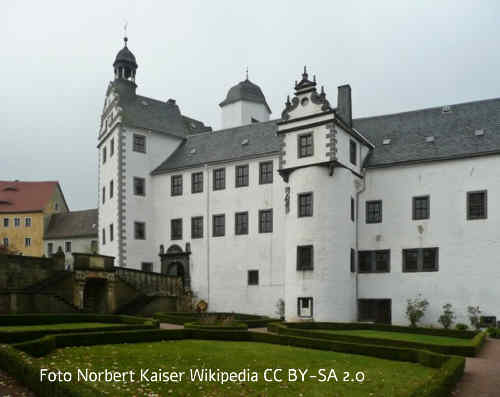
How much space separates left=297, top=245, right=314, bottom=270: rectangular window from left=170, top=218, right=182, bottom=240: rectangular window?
12.2 metres

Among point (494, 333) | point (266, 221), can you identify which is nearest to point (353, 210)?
point (266, 221)

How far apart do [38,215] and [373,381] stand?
60570 mm

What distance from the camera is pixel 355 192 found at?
35312 millimetres

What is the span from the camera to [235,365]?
1528cm

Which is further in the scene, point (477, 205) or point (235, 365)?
point (477, 205)

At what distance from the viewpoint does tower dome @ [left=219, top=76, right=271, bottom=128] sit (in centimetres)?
5462

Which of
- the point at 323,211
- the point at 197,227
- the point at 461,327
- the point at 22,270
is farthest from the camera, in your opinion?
the point at 197,227

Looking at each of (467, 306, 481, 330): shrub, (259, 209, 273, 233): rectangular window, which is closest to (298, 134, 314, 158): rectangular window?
(259, 209, 273, 233): rectangular window

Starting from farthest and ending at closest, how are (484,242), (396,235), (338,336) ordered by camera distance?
(396,235), (484,242), (338,336)

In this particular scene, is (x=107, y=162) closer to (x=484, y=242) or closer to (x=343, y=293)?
(x=343, y=293)

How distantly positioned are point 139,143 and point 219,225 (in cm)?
916

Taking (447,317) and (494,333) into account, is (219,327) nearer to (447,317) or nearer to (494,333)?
(494,333)

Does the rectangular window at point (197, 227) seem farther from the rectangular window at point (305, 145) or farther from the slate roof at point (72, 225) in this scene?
the slate roof at point (72, 225)

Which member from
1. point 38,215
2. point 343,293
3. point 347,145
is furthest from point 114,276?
point 38,215
